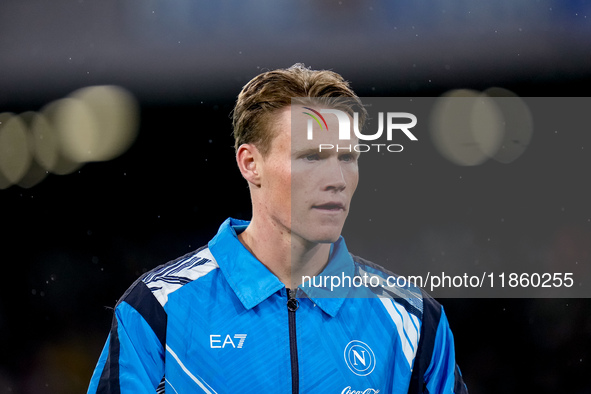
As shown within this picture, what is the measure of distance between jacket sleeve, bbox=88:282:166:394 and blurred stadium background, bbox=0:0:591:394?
2.10m

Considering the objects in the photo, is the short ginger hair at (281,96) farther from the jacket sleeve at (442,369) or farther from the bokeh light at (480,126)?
the bokeh light at (480,126)

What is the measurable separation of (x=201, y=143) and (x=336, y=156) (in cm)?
243

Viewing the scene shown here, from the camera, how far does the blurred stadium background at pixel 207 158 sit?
3.85 meters

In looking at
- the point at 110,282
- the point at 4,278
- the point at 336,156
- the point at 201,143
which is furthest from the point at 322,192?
the point at 4,278

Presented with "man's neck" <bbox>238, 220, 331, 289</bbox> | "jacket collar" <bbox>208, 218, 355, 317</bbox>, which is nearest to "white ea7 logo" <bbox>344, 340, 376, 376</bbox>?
"jacket collar" <bbox>208, 218, 355, 317</bbox>

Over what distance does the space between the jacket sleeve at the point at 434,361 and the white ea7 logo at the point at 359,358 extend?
14cm

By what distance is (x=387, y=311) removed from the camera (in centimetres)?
191

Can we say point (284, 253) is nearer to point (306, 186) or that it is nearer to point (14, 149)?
point (306, 186)

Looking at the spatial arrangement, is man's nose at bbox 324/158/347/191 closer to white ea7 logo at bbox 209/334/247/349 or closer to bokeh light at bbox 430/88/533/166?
white ea7 logo at bbox 209/334/247/349

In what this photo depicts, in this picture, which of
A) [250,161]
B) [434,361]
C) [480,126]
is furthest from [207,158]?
[434,361]

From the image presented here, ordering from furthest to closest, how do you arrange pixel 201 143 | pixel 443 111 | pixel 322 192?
pixel 201 143 < pixel 443 111 < pixel 322 192

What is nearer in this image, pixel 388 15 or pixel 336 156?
pixel 336 156

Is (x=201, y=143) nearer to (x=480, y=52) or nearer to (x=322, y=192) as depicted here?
(x=480, y=52)

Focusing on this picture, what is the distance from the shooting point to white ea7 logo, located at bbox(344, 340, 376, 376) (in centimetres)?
182
